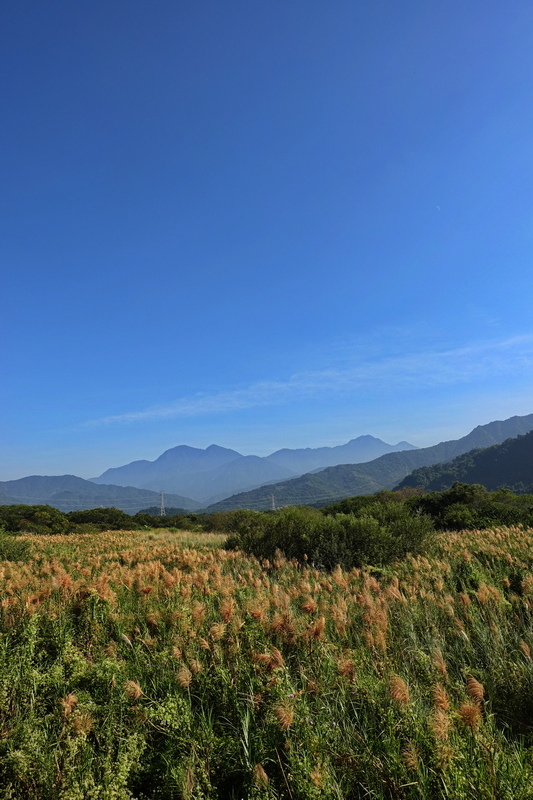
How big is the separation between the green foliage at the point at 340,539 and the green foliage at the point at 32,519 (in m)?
24.5

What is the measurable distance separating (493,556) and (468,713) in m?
6.39

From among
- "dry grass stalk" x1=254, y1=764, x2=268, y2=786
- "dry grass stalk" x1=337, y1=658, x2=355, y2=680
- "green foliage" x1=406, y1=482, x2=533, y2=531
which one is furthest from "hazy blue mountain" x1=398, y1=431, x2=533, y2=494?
"dry grass stalk" x1=254, y1=764, x2=268, y2=786

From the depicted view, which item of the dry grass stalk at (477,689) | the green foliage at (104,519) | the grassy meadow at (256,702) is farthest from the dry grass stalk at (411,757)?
the green foliage at (104,519)

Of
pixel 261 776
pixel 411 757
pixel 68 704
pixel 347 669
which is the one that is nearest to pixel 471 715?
pixel 411 757

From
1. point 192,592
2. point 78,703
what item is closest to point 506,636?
point 192,592

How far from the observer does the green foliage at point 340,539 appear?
9086mm

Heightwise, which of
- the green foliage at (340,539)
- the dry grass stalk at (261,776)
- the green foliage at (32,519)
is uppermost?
the dry grass stalk at (261,776)

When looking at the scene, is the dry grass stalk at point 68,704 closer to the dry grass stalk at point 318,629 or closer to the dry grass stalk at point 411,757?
the dry grass stalk at point 318,629

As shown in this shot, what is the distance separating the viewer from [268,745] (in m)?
2.29

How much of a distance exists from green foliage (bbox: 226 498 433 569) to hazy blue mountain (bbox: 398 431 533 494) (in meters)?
123

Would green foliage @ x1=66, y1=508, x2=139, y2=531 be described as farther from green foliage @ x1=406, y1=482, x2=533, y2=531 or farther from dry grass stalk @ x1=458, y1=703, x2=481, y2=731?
dry grass stalk @ x1=458, y1=703, x2=481, y2=731

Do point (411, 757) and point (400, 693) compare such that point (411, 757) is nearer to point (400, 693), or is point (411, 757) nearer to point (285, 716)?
point (400, 693)

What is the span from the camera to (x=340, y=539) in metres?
9.66

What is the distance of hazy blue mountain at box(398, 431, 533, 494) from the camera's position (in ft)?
414
